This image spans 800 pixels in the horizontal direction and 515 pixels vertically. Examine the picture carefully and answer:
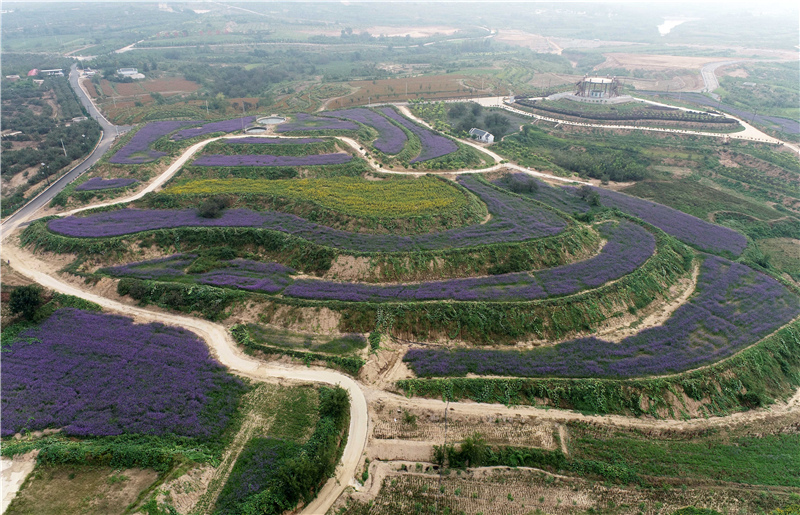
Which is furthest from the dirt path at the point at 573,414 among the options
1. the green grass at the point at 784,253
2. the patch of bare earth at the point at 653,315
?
the green grass at the point at 784,253

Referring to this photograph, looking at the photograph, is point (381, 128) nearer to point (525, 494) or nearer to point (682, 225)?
point (682, 225)

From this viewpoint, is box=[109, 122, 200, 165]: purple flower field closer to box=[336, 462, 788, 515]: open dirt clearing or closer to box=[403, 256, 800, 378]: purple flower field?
box=[403, 256, 800, 378]: purple flower field

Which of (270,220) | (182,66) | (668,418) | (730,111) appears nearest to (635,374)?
(668,418)

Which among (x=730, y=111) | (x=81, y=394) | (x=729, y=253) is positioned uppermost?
(x=730, y=111)

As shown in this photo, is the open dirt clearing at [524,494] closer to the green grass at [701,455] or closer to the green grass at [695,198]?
the green grass at [701,455]

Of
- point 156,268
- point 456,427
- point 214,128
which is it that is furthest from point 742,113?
point 156,268

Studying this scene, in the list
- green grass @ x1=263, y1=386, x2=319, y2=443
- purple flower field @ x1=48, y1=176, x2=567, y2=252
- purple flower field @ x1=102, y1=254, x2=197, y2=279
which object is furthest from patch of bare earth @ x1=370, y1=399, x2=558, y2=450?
purple flower field @ x1=102, y1=254, x2=197, y2=279

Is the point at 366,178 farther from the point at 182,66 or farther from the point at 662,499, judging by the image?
the point at 182,66
